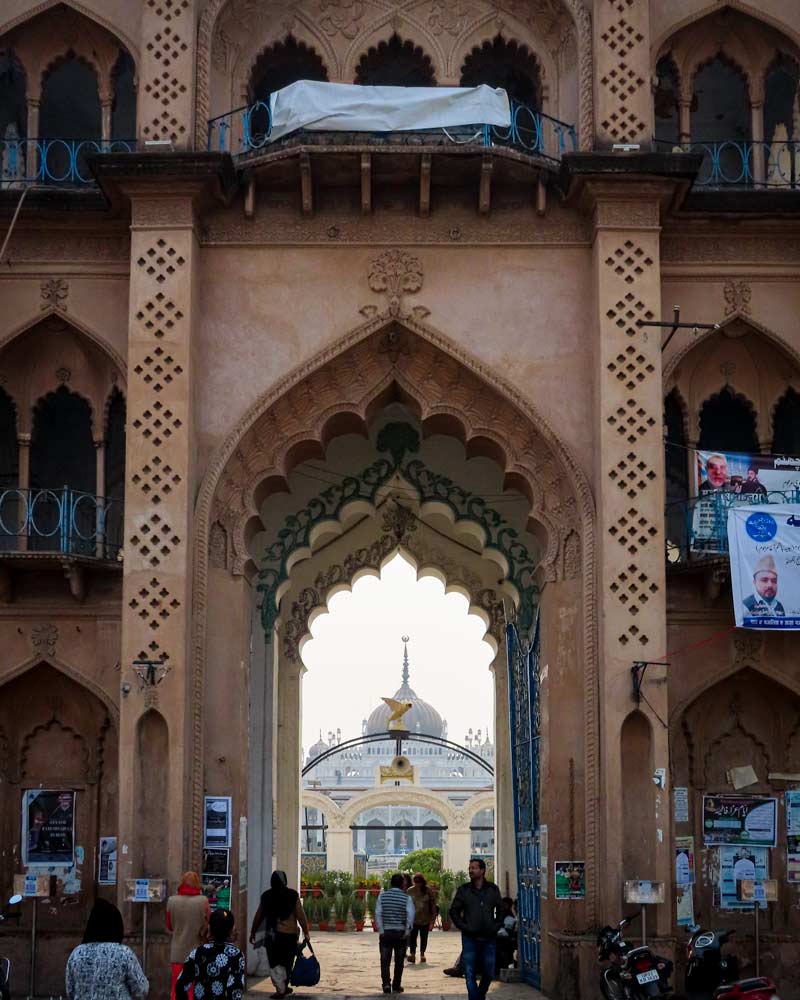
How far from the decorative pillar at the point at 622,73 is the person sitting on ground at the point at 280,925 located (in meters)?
8.31

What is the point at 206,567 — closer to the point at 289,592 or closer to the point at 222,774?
the point at 222,774

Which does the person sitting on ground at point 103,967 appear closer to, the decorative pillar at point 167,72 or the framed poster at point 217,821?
the framed poster at point 217,821

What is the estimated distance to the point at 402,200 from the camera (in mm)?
17328

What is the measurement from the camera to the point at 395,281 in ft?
56.1

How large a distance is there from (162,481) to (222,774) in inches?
118

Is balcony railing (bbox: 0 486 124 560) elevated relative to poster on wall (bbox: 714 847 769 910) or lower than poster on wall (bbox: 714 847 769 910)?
elevated

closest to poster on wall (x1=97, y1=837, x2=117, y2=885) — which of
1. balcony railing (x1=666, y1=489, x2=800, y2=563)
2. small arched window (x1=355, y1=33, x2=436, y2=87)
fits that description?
balcony railing (x1=666, y1=489, x2=800, y2=563)

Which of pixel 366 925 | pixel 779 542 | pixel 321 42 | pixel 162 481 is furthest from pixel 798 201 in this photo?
pixel 366 925

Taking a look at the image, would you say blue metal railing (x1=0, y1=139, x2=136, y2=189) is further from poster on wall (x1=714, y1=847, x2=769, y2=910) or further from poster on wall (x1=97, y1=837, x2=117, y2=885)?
poster on wall (x1=714, y1=847, x2=769, y2=910)

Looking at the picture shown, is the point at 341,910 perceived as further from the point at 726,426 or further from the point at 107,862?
the point at 726,426

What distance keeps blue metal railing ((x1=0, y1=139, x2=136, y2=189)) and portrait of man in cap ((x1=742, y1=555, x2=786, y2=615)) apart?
8.02 meters

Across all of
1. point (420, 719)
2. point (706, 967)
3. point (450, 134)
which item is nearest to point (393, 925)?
point (706, 967)

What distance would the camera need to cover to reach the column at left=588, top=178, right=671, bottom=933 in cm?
1559

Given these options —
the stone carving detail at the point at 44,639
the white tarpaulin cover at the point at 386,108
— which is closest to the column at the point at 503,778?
the stone carving detail at the point at 44,639
